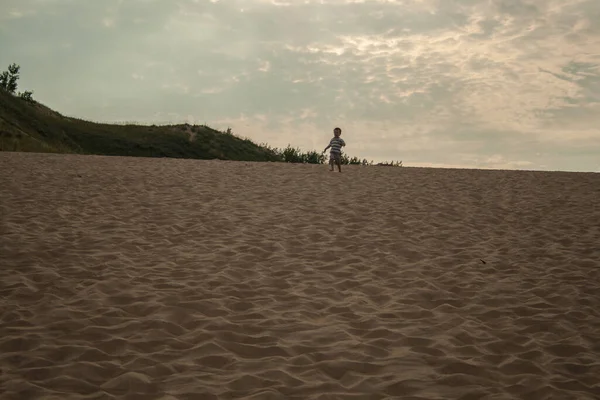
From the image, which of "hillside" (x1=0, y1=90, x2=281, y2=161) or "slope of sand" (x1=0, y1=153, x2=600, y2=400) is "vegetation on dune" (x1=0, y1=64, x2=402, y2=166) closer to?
"hillside" (x1=0, y1=90, x2=281, y2=161)

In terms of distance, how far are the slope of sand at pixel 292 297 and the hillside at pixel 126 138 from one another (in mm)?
40458

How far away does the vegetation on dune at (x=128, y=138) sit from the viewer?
50.3m

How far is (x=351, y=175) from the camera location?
22.2 meters

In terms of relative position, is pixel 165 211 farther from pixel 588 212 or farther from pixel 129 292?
pixel 588 212

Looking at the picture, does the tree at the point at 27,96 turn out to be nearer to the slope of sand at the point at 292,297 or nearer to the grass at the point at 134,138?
the grass at the point at 134,138

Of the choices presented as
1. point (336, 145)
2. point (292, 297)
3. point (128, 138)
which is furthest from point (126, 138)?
point (292, 297)

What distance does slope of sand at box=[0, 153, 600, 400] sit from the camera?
16.4ft

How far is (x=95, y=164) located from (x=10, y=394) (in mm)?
18159

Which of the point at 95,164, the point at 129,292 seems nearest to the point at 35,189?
the point at 95,164

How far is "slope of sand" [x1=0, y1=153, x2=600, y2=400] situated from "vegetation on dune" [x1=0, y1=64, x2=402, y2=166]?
32.1 meters

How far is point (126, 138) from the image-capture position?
58750 mm

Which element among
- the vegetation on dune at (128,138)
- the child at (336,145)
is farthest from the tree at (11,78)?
the child at (336,145)

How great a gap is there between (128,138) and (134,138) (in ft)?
2.46

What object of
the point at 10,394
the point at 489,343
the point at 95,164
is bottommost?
the point at 10,394
